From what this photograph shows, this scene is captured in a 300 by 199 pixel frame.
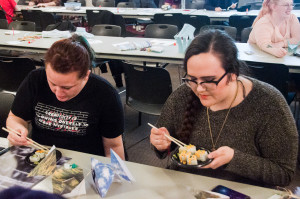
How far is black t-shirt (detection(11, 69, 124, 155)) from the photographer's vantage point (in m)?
1.49

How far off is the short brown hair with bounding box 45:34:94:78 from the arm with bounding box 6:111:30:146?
0.35 meters

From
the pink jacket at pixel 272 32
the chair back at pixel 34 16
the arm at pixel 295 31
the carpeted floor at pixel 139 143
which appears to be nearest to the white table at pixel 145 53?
the pink jacket at pixel 272 32

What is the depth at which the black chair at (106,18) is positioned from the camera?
5084 millimetres

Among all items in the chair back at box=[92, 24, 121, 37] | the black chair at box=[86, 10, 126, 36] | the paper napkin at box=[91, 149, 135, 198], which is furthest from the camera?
the black chair at box=[86, 10, 126, 36]

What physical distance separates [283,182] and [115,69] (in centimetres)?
295

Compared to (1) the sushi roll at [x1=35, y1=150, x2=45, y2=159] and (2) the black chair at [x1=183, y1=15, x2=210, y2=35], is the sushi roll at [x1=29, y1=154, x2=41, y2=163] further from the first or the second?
(2) the black chair at [x1=183, y1=15, x2=210, y2=35]

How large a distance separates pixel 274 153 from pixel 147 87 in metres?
1.37

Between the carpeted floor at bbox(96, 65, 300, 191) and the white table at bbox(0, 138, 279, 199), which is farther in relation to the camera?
the carpeted floor at bbox(96, 65, 300, 191)

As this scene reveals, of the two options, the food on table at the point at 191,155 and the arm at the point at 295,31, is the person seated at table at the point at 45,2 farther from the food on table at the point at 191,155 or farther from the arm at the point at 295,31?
the food on table at the point at 191,155

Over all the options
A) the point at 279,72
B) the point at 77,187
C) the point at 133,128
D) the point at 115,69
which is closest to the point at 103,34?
the point at 115,69

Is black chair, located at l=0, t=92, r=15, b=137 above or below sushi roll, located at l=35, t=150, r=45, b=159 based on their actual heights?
above

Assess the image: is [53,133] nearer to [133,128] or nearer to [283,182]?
[283,182]

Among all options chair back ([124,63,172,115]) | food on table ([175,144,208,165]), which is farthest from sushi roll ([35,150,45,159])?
chair back ([124,63,172,115])

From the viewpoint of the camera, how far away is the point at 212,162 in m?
1.12
